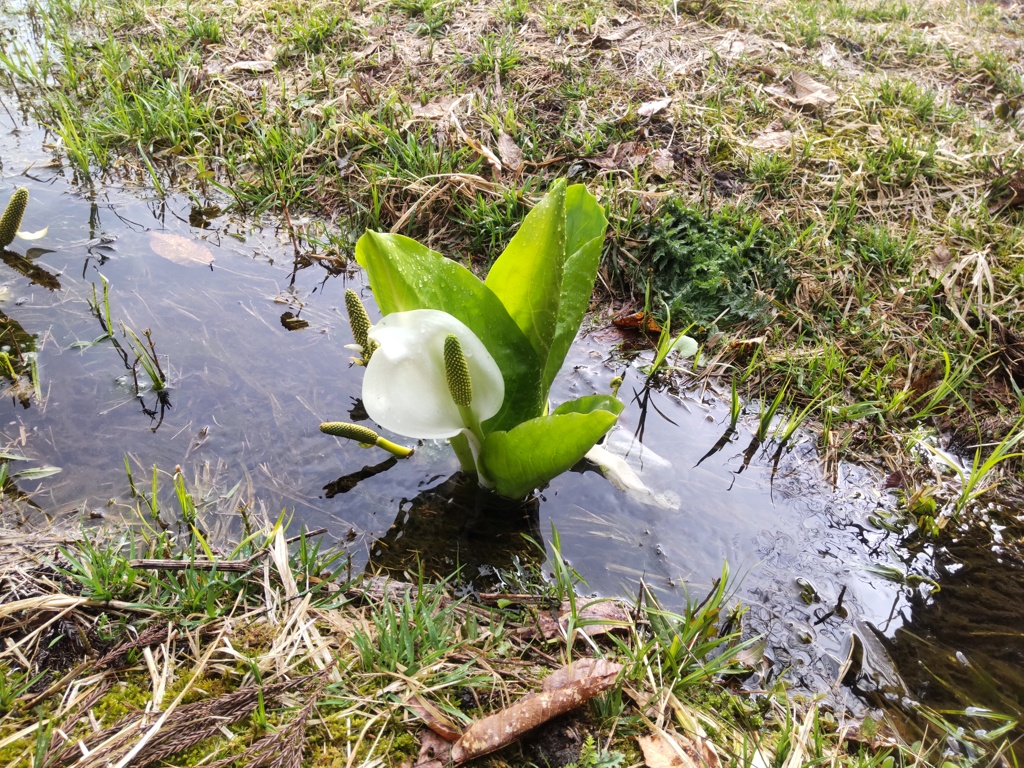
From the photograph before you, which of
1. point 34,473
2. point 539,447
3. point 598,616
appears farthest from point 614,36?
point 34,473

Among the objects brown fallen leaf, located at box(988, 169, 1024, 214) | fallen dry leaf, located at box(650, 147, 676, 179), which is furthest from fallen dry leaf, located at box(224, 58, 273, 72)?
brown fallen leaf, located at box(988, 169, 1024, 214)

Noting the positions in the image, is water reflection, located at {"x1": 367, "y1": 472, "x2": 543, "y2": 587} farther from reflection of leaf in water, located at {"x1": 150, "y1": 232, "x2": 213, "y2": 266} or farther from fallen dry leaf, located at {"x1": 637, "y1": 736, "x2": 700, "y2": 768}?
reflection of leaf in water, located at {"x1": 150, "y1": 232, "x2": 213, "y2": 266}

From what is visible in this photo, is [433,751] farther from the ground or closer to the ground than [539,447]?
closer to the ground

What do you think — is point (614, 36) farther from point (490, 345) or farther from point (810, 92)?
point (490, 345)

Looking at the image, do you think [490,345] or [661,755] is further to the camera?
[490,345]

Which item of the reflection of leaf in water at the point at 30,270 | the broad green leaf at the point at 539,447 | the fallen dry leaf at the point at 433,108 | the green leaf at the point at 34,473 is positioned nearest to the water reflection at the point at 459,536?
the broad green leaf at the point at 539,447

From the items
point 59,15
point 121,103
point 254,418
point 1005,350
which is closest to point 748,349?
point 1005,350
